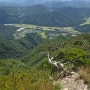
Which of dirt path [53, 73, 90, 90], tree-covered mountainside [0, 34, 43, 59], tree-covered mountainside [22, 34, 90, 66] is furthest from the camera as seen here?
tree-covered mountainside [0, 34, 43, 59]

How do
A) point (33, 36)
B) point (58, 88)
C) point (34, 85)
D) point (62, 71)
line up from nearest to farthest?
point (34, 85), point (58, 88), point (62, 71), point (33, 36)

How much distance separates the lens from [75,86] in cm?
1188

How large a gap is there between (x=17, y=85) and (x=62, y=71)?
478 cm

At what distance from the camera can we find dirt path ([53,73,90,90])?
11.6 meters

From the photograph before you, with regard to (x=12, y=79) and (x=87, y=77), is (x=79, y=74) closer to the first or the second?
(x=87, y=77)

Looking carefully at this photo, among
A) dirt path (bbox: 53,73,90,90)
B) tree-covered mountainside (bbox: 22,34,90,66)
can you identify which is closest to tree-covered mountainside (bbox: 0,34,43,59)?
tree-covered mountainside (bbox: 22,34,90,66)

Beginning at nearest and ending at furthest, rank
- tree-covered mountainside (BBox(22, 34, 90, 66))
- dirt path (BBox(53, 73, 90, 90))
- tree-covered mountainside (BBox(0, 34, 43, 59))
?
dirt path (BBox(53, 73, 90, 90)), tree-covered mountainside (BBox(22, 34, 90, 66)), tree-covered mountainside (BBox(0, 34, 43, 59))

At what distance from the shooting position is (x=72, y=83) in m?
12.3

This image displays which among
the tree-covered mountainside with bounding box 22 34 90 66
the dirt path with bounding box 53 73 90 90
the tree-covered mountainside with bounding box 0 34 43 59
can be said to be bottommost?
the tree-covered mountainside with bounding box 0 34 43 59

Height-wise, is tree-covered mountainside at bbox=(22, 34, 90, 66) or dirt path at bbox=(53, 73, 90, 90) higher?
dirt path at bbox=(53, 73, 90, 90)

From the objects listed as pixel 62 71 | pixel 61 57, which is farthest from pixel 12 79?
pixel 61 57

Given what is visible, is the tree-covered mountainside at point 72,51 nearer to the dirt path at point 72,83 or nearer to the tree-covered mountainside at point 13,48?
the dirt path at point 72,83

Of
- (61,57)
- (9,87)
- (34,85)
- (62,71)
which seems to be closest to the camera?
(9,87)

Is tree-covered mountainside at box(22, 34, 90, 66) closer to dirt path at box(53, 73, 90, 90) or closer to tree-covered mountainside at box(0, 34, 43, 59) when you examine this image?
dirt path at box(53, 73, 90, 90)
